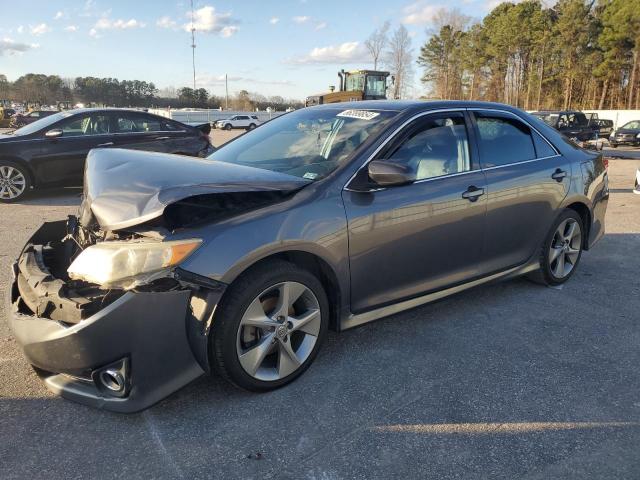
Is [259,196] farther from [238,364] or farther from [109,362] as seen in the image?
[109,362]

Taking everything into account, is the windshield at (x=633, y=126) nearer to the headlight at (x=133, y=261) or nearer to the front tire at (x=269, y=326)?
the front tire at (x=269, y=326)

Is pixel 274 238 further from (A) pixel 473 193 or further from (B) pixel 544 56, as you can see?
(B) pixel 544 56

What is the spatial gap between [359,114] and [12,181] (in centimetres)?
707

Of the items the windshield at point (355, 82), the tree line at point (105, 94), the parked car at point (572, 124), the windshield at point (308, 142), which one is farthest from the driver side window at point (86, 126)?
the tree line at point (105, 94)

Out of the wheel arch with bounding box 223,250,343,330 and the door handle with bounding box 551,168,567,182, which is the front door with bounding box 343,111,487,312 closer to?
the wheel arch with bounding box 223,250,343,330

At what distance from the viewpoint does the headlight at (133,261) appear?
2.29 m

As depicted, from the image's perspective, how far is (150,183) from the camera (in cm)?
252

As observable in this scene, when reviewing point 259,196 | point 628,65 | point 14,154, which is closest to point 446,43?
point 628,65

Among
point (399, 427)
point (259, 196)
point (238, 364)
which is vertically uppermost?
point (259, 196)

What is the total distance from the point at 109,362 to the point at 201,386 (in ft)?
2.14

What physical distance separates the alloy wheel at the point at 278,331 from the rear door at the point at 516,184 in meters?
1.59

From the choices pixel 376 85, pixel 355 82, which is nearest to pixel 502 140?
pixel 376 85

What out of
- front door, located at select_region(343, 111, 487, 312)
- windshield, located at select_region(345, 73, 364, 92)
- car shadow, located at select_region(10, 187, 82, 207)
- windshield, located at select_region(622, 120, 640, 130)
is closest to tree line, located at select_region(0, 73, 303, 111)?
windshield, located at select_region(345, 73, 364, 92)

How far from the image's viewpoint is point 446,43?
65312 millimetres
